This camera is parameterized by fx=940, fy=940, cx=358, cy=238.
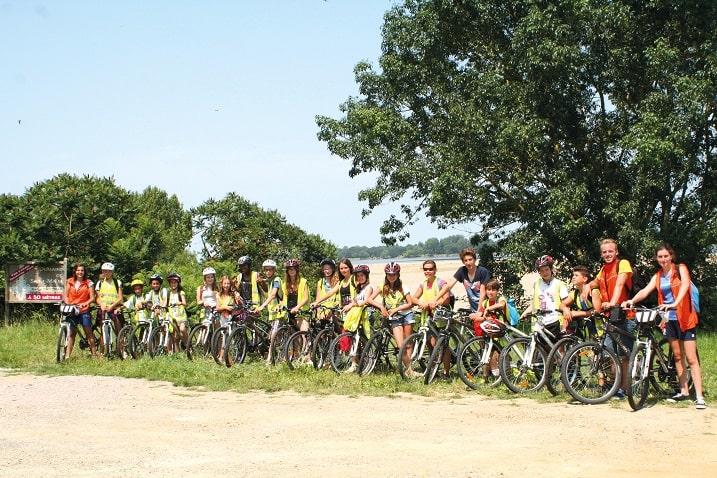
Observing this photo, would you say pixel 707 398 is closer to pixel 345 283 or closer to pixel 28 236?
pixel 345 283

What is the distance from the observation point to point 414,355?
12.2 metres

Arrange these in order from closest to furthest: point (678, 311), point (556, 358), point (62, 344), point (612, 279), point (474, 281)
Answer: point (678, 311), point (612, 279), point (556, 358), point (474, 281), point (62, 344)

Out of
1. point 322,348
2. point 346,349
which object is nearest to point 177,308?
point 322,348

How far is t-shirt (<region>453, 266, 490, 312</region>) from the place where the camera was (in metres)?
12.1

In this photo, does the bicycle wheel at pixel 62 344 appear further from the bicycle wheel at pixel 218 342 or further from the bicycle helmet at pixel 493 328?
the bicycle helmet at pixel 493 328

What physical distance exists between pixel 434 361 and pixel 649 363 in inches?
115

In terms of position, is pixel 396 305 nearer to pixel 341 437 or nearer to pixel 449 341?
pixel 449 341

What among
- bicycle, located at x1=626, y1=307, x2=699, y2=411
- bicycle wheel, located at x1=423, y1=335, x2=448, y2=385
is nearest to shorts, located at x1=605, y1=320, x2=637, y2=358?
bicycle, located at x1=626, y1=307, x2=699, y2=411

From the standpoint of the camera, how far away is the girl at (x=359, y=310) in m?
13.0

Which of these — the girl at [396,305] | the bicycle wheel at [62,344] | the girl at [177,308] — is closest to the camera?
the girl at [396,305]

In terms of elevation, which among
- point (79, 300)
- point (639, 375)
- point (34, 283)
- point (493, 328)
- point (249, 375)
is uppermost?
point (34, 283)

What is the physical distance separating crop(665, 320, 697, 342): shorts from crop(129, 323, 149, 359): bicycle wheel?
8799 millimetres

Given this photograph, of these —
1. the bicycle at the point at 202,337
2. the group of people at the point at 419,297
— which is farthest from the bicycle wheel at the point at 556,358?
the bicycle at the point at 202,337

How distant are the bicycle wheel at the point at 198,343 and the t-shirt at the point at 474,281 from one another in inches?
183
